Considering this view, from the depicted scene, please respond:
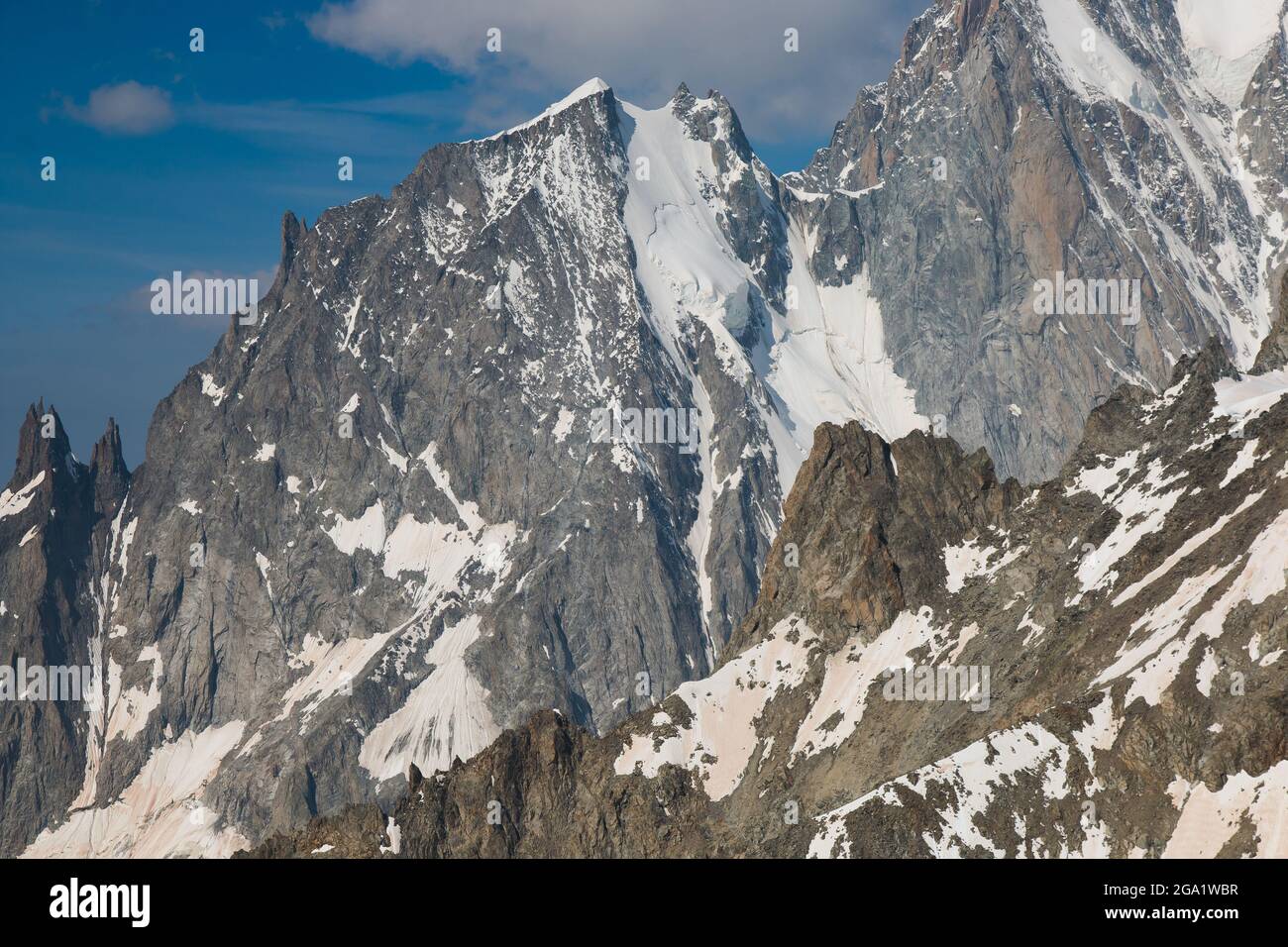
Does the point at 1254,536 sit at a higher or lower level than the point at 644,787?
higher

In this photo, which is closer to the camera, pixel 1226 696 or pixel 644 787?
pixel 1226 696
